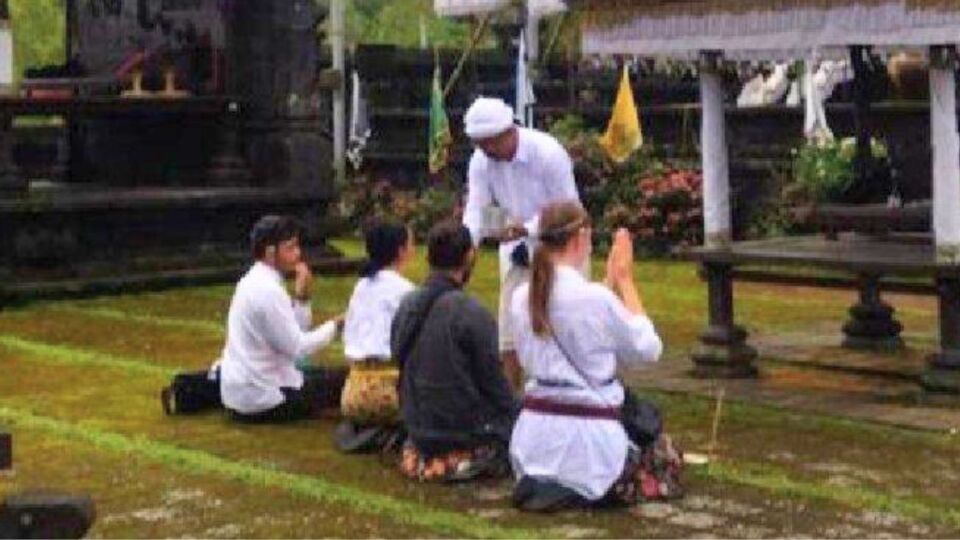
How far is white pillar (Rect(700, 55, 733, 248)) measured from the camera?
1214cm

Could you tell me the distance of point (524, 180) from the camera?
1030 cm

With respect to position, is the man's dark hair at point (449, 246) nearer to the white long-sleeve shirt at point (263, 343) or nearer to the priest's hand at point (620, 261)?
the priest's hand at point (620, 261)

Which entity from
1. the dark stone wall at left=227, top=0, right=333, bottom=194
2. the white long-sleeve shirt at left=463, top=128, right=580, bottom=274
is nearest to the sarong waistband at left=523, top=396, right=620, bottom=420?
the white long-sleeve shirt at left=463, top=128, right=580, bottom=274

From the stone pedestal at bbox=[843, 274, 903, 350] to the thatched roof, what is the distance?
1.93m

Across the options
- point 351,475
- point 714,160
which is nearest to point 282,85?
point 714,160

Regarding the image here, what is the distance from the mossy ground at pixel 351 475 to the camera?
793 cm

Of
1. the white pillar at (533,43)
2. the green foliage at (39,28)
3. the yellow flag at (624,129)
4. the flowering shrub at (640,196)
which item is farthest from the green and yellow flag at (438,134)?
the green foliage at (39,28)

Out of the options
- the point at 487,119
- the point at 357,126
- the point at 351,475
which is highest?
the point at 357,126

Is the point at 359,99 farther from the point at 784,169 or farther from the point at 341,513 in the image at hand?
the point at 341,513

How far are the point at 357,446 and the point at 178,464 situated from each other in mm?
959

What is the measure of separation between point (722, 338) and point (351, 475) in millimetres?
3580

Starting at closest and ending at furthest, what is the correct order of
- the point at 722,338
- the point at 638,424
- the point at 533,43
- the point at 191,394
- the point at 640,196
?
the point at 638,424 < the point at 191,394 < the point at 722,338 < the point at 640,196 < the point at 533,43

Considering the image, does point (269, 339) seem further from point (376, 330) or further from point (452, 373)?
point (452, 373)

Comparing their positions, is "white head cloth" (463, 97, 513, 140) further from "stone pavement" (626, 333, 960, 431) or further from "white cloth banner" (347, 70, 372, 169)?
"white cloth banner" (347, 70, 372, 169)
